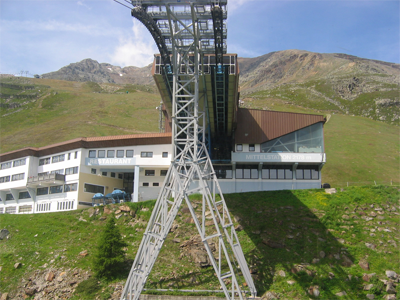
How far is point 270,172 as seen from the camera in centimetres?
4412

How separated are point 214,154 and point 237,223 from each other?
47.8 ft

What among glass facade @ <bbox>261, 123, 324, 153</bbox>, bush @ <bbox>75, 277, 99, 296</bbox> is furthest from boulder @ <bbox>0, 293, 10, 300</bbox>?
glass facade @ <bbox>261, 123, 324, 153</bbox>

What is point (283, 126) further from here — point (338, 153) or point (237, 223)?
point (338, 153)

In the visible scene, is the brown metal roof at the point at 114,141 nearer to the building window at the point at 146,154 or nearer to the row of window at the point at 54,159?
the row of window at the point at 54,159

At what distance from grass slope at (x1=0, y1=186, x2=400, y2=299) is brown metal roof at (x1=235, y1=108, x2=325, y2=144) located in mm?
9508

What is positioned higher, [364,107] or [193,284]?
[364,107]

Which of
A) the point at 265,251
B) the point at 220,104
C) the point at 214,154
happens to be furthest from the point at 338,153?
the point at 265,251

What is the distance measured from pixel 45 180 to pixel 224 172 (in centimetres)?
2453

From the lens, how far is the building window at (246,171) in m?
44.3

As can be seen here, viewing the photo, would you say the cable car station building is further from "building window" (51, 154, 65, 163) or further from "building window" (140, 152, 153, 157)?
"building window" (51, 154, 65, 163)

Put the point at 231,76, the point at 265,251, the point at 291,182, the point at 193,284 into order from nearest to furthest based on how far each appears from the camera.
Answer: the point at 193,284, the point at 265,251, the point at 231,76, the point at 291,182

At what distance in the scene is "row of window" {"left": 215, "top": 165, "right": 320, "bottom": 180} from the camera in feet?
144

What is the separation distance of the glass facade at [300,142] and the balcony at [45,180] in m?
27.4

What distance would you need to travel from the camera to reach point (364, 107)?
131 m
